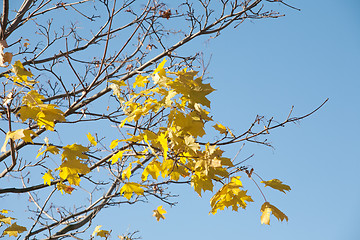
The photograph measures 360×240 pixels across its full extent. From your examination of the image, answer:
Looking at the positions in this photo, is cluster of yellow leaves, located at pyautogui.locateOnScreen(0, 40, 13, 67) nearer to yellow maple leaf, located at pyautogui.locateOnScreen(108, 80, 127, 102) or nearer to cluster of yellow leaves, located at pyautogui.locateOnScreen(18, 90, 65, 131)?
cluster of yellow leaves, located at pyautogui.locateOnScreen(18, 90, 65, 131)

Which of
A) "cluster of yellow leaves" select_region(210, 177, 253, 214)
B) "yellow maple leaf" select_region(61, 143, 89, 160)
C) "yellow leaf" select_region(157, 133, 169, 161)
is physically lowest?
"cluster of yellow leaves" select_region(210, 177, 253, 214)

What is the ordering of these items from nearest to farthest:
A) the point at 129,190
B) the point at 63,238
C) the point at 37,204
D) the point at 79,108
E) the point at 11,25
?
the point at 129,190 → the point at 79,108 → the point at 11,25 → the point at 63,238 → the point at 37,204

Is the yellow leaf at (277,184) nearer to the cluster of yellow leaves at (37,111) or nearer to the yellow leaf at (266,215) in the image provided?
the yellow leaf at (266,215)

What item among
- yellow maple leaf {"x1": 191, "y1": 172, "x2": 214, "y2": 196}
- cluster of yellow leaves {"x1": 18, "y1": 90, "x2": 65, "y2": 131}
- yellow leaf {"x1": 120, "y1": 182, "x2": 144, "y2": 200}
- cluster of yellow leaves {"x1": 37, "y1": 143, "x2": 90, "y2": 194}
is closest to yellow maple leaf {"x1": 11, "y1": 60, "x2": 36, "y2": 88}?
cluster of yellow leaves {"x1": 18, "y1": 90, "x2": 65, "y2": 131}

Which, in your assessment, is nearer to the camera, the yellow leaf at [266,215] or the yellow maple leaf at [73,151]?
the yellow leaf at [266,215]

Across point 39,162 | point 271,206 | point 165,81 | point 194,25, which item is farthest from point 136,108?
point 194,25

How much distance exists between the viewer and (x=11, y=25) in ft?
10.4

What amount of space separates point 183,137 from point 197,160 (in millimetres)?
135

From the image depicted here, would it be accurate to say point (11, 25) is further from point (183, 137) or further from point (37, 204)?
point (183, 137)

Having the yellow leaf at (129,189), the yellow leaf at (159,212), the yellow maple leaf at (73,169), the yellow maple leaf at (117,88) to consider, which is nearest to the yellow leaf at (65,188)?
the yellow maple leaf at (73,169)

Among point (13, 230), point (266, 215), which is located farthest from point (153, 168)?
point (13, 230)

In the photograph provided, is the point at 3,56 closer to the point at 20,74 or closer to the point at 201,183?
the point at 20,74

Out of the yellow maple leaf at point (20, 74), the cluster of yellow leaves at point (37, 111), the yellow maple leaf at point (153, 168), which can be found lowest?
the yellow maple leaf at point (153, 168)

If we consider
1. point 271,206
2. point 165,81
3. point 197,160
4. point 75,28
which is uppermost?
point 75,28
